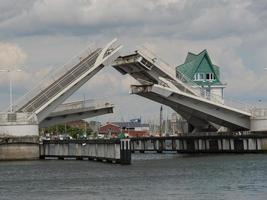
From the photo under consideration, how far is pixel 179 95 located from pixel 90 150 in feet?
27.8

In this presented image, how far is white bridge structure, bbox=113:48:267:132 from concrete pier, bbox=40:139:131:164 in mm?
6173

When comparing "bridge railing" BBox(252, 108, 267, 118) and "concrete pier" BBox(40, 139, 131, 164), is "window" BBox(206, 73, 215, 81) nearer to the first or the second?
"bridge railing" BBox(252, 108, 267, 118)

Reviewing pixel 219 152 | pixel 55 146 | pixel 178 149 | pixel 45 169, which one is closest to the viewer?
pixel 45 169

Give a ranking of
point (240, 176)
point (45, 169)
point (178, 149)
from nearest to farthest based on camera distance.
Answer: point (240, 176), point (45, 169), point (178, 149)

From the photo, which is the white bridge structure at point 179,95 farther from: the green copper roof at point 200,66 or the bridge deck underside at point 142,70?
the green copper roof at point 200,66

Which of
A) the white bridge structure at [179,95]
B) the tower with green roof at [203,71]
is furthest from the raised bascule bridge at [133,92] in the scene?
the tower with green roof at [203,71]

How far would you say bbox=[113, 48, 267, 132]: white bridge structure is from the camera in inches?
2768

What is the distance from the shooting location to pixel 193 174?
51281mm

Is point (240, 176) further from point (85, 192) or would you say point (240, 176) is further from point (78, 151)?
point (78, 151)

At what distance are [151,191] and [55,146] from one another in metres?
36.7

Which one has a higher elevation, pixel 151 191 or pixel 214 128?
pixel 214 128

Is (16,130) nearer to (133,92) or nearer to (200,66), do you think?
(133,92)

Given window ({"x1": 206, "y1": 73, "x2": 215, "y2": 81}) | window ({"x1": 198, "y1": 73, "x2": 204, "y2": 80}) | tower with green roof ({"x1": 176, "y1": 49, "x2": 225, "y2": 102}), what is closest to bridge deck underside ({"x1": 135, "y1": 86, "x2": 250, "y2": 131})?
tower with green roof ({"x1": 176, "y1": 49, "x2": 225, "y2": 102})

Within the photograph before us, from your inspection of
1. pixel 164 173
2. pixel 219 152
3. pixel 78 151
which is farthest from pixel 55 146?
pixel 164 173
